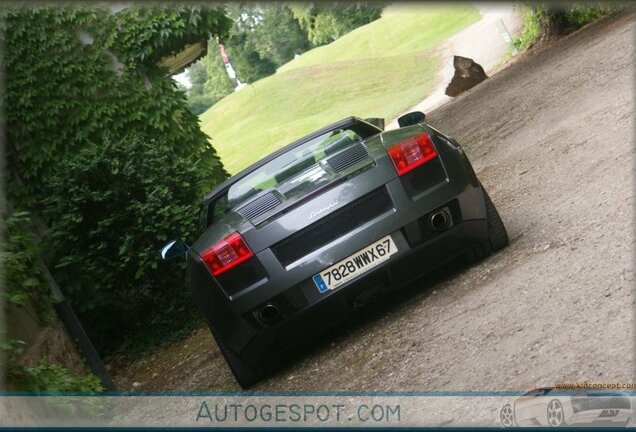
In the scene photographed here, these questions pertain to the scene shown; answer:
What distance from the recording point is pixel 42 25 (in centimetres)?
1188

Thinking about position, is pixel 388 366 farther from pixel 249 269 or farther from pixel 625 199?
pixel 625 199

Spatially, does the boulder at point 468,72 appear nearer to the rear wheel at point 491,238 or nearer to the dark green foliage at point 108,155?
the dark green foliage at point 108,155

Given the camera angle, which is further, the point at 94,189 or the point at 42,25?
the point at 42,25

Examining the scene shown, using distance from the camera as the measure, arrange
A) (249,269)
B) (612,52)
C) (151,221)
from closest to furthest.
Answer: (249,269) → (151,221) → (612,52)

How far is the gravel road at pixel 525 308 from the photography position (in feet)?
13.7

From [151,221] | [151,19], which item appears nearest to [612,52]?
[151,19]

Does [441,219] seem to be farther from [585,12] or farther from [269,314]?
[585,12]

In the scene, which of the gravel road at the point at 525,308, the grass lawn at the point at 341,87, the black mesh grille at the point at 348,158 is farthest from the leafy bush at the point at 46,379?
the grass lawn at the point at 341,87

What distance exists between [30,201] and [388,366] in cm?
744

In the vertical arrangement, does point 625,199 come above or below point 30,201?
below

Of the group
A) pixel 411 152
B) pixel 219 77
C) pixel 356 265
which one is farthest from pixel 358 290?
pixel 219 77

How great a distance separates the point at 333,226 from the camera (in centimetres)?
561

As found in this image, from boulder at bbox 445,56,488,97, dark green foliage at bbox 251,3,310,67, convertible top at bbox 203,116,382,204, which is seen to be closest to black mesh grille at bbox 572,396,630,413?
convertible top at bbox 203,116,382,204

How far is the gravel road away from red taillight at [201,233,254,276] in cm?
86
